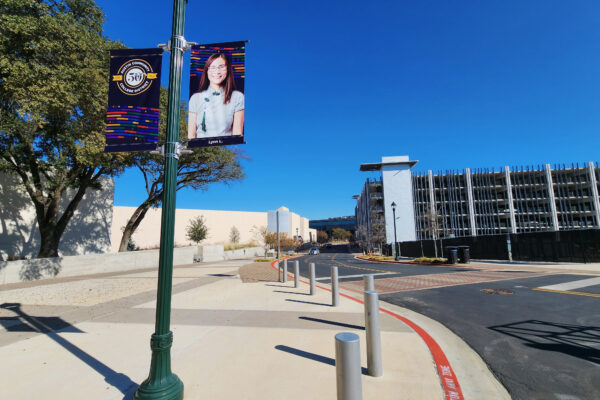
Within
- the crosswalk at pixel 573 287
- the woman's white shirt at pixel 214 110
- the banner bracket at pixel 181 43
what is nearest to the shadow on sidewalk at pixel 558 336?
the crosswalk at pixel 573 287

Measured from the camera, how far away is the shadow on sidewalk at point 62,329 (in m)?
3.30

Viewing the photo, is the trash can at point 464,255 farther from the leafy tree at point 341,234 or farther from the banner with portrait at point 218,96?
the leafy tree at point 341,234

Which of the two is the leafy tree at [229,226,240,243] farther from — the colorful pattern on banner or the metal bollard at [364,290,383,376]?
the metal bollard at [364,290,383,376]

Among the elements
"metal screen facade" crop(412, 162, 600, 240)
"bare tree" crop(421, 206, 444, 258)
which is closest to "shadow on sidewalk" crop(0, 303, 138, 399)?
"bare tree" crop(421, 206, 444, 258)

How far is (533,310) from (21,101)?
18.6 m

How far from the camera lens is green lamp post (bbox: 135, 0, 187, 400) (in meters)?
2.75

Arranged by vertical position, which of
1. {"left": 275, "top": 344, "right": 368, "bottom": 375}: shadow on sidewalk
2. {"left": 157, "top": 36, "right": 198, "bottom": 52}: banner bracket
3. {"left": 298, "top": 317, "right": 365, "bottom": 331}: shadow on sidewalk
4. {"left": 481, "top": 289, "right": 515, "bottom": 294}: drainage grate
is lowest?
{"left": 481, "top": 289, "right": 515, "bottom": 294}: drainage grate

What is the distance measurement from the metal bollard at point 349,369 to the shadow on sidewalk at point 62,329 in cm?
236

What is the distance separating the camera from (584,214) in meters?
58.9

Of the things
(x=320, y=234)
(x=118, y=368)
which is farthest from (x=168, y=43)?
(x=320, y=234)

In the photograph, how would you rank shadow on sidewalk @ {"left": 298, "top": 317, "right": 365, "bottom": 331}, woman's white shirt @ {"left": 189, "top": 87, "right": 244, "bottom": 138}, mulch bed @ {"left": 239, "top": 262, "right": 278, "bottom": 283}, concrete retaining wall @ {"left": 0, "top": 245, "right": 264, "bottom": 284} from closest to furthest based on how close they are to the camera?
woman's white shirt @ {"left": 189, "top": 87, "right": 244, "bottom": 138}, shadow on sidewalk @ {"left": 298, "top": 317, "right": 365, "bottom": 331}, mulch bed @ {"left": 239, "top": 262, "right": 278, "bottom": 283}, concrete retaining wall @ {"left": 0, "top": 245, "right": 264, "bottom": 284}

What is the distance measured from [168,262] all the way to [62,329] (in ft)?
14.1

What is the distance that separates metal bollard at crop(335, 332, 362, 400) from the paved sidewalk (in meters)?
0.73

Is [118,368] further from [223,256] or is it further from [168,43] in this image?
[223,256]
